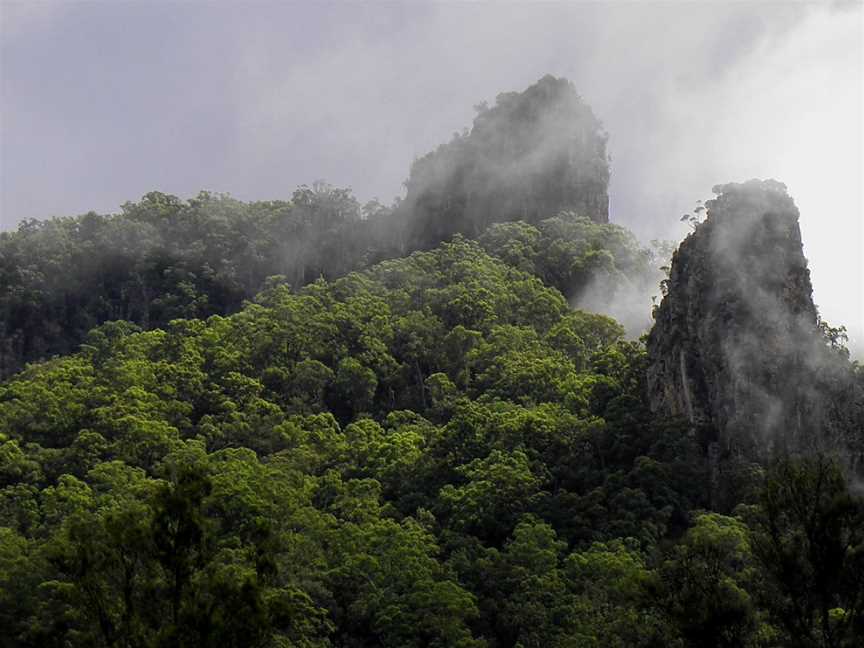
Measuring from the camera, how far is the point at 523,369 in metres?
45.7

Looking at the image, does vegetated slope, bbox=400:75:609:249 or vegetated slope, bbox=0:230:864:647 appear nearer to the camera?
vegetated slope, bbox=0:230:864:647

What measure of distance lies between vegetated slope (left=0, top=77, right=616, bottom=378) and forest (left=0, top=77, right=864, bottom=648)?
0.60 ft

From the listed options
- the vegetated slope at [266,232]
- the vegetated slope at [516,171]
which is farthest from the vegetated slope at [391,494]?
the vegetated slope at [516,171]

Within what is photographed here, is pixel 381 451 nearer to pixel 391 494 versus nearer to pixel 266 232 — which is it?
pixel 391 494

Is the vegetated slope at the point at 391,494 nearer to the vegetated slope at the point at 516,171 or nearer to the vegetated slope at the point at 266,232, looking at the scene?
the vegetated slope at the point at 266,232

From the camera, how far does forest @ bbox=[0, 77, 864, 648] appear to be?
1619 cm

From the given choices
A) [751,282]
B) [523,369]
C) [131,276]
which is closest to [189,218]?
[131,276]

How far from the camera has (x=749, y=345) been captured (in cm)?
3841

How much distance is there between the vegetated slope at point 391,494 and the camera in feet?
52.7

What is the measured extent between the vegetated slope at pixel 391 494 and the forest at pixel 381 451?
8 centimetres

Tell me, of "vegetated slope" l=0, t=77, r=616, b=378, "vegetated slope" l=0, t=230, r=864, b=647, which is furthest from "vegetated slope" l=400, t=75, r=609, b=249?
"vegetated slope" l=0, t=230, r=864, b=647

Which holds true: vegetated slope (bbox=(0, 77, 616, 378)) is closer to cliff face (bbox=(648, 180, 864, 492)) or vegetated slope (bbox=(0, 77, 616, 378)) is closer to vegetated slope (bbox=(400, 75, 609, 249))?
vegetated slope (bbox=(400, 75, 609, 249))

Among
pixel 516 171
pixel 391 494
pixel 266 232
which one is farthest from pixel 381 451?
pixel 516 171

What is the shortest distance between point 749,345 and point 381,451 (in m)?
12.7
